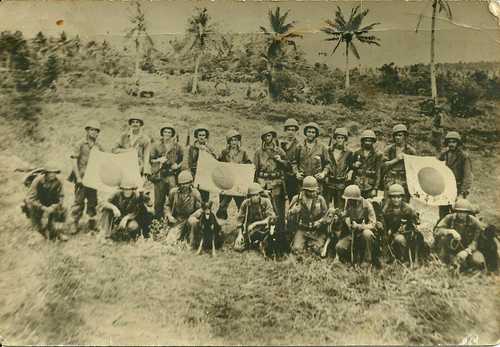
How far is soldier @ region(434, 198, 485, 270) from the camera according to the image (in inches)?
214

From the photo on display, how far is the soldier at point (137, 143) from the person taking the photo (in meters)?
5.71

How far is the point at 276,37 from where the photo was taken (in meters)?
6.01

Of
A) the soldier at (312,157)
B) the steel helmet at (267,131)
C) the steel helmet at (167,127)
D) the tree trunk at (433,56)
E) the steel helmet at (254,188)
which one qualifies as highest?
the tree trunk at (433,56)

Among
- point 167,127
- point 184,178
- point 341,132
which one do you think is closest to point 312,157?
point 341,132

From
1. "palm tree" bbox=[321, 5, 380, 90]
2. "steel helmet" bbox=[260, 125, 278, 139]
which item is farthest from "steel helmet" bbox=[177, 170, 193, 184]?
"palm tree" bbox=[321, 5, 380, 90]

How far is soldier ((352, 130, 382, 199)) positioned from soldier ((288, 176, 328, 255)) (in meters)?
0.48

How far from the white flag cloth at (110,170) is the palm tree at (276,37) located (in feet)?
6.20

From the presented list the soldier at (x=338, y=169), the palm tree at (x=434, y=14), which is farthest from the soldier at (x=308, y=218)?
the palm tree at (x=434, y=14)

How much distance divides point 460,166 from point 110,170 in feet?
13.2

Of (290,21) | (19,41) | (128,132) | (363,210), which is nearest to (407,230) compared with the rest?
(363,210)

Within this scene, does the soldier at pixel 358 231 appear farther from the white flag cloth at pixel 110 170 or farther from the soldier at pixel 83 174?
the soldier at pixel 83 174

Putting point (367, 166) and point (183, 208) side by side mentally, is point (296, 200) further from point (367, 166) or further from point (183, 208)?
point (183, 208)

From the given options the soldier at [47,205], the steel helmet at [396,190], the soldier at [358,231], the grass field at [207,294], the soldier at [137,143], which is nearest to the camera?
the grass field at [207,294]

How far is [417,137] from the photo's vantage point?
5820 millimetres
